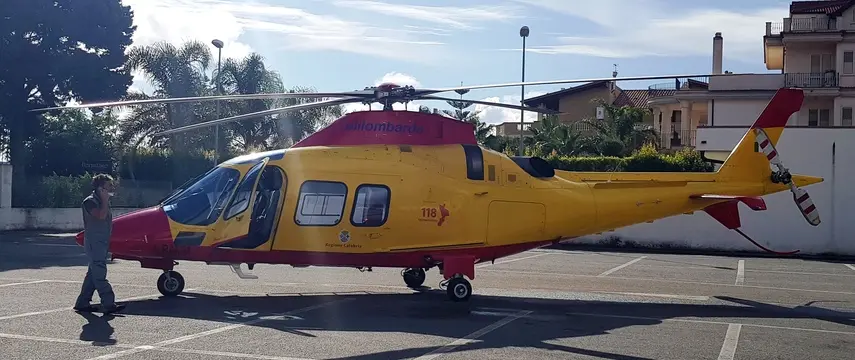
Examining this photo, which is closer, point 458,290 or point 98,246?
point 98,246

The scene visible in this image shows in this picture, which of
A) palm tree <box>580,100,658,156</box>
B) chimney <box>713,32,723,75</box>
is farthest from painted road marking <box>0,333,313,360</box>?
chimney <box>713,32,723,75</box>

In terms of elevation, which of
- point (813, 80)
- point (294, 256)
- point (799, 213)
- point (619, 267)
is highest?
point (813, 80)

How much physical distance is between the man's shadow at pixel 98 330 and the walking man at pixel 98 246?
20cm

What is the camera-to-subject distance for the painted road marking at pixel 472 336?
349 inches

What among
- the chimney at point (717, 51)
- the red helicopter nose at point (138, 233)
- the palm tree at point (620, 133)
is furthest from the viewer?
the chimney at point (717, 51)

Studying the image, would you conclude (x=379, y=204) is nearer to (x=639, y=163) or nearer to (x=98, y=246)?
(x=98, y=246)

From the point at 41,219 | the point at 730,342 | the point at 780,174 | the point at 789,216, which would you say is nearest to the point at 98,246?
the point at 730,342

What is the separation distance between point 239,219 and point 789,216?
20.9 m

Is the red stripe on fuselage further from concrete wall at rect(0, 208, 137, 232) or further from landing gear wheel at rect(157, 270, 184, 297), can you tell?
concrete wall at rect(0, 208, 137, 232)

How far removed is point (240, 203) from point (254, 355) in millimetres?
4669

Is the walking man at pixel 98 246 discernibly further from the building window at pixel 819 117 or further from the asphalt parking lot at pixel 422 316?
the building window at pixel 819 117

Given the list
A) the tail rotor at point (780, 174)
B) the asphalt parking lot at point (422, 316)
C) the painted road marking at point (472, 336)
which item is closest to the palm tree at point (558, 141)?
the asphalt parking lot at point (422, 316)

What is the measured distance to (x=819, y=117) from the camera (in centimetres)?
4288

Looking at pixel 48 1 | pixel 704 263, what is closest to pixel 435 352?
pixel 704 263
